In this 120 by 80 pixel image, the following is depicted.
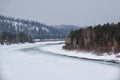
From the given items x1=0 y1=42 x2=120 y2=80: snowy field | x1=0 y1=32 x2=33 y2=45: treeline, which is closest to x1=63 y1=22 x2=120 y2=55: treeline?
x1=0 y1=42 x2=120 y2=80: snowy field

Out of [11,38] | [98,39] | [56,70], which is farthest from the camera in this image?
[11,38]

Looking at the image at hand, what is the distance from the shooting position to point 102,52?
49.4 meters

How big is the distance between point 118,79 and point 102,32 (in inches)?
1562

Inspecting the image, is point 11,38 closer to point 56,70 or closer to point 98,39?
point 98,39

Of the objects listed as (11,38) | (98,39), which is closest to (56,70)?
(98,39)

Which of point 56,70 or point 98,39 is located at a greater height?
point 98,39

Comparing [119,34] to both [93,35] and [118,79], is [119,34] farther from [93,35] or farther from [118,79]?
[118,79]

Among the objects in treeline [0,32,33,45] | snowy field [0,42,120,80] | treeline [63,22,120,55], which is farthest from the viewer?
treeline [0,32,33,45]

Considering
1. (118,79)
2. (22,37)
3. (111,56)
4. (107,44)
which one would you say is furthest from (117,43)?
(22,37)

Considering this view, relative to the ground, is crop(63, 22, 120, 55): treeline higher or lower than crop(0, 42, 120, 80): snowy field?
higher

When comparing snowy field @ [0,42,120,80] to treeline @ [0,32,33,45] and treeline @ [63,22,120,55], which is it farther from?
treeline @ [0,32,33,45]

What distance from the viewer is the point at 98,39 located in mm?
60500

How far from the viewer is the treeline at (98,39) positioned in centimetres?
5192

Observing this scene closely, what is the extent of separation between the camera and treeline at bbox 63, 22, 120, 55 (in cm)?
5192
